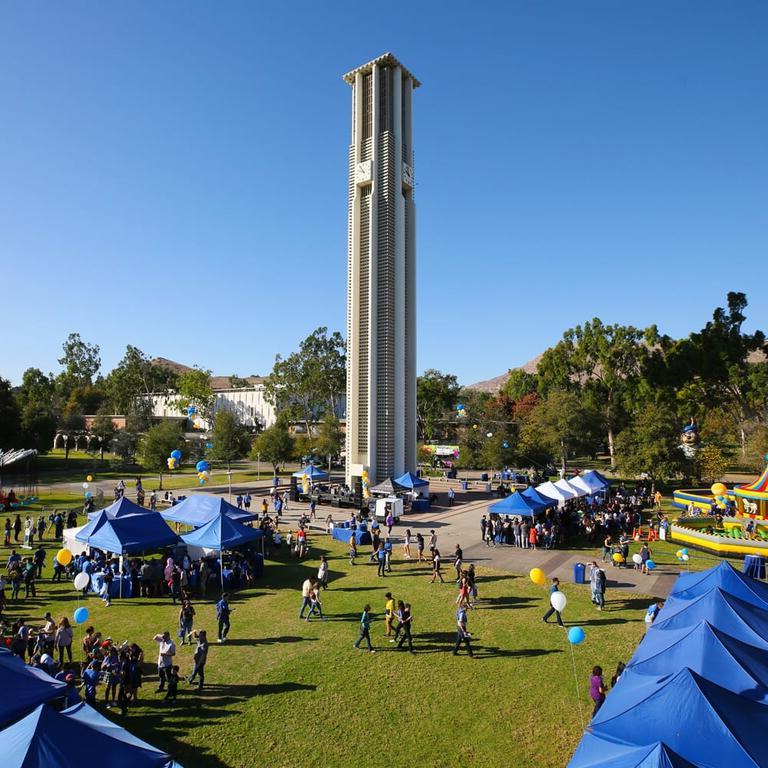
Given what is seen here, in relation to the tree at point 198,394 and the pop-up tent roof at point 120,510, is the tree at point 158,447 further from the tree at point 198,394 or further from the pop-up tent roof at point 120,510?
the tree at point 198,394

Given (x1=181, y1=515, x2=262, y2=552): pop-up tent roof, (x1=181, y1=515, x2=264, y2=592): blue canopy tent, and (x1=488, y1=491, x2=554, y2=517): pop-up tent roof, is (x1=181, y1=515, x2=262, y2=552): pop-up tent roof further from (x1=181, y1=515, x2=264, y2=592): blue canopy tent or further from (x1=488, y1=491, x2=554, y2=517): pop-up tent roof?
(x1=488, y1=491, x2=554, y2=517): pop-up tent roof

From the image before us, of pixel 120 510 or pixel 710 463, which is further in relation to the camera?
pixel 710 463

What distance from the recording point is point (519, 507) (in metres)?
24.0

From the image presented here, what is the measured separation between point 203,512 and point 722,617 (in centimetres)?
1813

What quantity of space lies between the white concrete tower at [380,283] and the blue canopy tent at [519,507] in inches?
680

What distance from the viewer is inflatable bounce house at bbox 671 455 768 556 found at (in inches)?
881

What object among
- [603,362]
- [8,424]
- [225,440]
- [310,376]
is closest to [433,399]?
[310,376]

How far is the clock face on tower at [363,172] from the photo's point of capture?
4235cm

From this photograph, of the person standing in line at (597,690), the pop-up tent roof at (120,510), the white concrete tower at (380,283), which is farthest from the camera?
the white concrete tower at (380,283)

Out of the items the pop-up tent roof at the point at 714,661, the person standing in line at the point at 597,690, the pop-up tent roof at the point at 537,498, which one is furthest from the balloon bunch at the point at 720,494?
the person standing in line at the point at 597,690

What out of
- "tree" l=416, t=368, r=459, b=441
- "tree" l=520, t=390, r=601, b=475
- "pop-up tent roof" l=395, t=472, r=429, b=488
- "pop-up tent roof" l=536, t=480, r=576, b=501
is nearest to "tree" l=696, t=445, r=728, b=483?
"tree" l=520, t=390, r=601, b=475

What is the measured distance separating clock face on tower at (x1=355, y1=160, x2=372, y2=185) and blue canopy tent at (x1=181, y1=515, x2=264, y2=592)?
32.2 metres

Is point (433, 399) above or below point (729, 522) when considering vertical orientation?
above

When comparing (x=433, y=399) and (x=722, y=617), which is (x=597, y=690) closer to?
(x=722, y=617)
